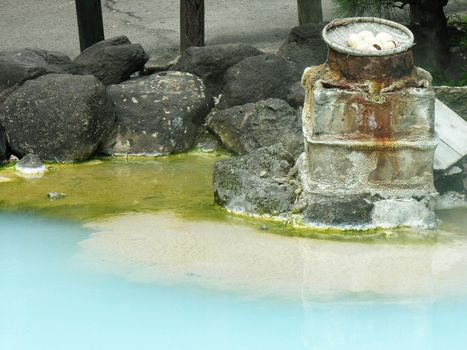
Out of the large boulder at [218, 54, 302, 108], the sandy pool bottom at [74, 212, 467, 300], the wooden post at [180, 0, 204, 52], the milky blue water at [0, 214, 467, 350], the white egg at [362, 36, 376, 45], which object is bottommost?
the sandy pool bottom at [74, 212, 467, 300]

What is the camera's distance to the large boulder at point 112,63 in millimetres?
8797

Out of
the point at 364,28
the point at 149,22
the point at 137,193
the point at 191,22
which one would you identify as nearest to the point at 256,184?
the point at 137,193

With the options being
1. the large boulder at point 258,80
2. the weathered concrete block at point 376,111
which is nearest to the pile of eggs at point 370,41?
the weathered concrete block at point 376,111

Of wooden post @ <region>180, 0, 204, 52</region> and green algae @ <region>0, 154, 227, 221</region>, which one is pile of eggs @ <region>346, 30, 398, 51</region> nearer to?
green algae @ <region>0, 154, 227, 221</region>

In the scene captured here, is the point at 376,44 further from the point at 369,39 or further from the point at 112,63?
the point at 112,63

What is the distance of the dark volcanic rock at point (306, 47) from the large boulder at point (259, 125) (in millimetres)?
1225

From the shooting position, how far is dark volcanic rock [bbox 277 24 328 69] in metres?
9.12

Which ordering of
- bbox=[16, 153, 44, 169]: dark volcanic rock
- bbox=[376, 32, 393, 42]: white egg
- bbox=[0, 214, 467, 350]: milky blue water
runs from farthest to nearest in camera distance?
bbox=[16, 153, 44, 169]: dark volcanic rock → bbox=[376, 32, 393, 42]: white egg → bbox=[0, 214, 467, 350]: milky blue water

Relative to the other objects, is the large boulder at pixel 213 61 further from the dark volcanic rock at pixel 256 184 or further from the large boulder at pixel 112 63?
the dark volcanic rock at pixel 256 184

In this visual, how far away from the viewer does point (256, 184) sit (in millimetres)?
6363

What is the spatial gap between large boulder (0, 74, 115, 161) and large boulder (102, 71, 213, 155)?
25cm

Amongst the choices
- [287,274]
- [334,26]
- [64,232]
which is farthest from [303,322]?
[334,26]

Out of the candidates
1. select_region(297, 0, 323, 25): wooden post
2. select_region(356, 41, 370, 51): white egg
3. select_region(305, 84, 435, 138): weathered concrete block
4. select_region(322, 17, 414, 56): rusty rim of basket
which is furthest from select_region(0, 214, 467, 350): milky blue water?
select_region(297, 0, 323, 25): wooden post

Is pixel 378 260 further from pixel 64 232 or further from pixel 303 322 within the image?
pixel 64 232
